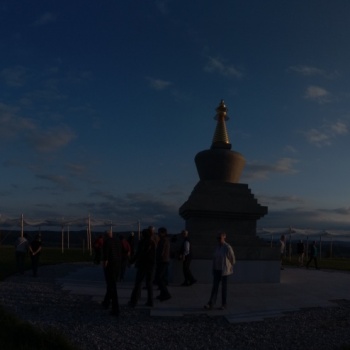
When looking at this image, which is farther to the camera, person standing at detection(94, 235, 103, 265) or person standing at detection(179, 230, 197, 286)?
person standing at detection(94, 235, 103, 265)

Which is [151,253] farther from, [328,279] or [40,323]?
[328,279]

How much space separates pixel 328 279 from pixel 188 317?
922cm

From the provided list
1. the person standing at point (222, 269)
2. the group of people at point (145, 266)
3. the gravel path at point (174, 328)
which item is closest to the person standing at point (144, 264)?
the group of people at point (145, 266)

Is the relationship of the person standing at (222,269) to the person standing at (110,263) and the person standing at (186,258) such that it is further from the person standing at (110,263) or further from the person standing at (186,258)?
the person standing at (186,258)

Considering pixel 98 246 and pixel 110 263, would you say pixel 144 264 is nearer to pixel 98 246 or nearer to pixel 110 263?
pixel 110 263

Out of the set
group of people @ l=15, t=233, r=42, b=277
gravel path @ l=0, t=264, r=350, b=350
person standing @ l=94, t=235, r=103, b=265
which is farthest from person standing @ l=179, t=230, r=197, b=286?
person standing @ l=94, t=235, r=103, b=265

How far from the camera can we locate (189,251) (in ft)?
42.7

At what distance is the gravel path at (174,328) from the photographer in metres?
6.99

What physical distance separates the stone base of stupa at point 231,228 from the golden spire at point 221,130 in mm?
2085

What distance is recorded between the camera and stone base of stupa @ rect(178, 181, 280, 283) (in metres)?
14.2

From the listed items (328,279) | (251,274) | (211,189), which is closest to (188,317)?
(251,274)

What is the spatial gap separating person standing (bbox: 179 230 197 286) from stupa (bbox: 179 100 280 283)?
765 millimetres

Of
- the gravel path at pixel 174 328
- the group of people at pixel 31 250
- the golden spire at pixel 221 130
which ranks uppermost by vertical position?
the golden spire at pixel 221 130

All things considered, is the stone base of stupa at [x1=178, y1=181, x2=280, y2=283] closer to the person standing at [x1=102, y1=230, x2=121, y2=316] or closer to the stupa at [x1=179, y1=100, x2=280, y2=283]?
the stupa at [x1=179, y1=100, x2=280, y2=283]
